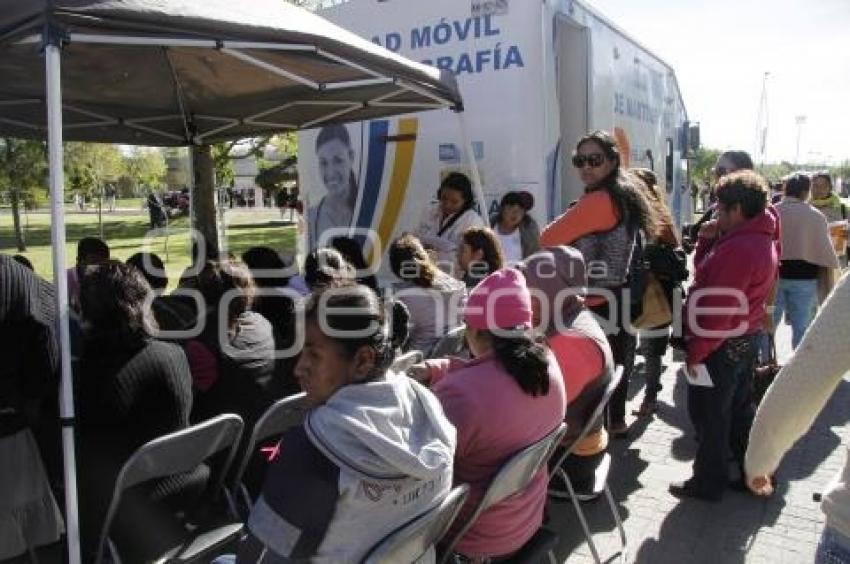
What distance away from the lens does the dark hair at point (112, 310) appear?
7.59 ft

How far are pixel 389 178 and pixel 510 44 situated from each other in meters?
1.48

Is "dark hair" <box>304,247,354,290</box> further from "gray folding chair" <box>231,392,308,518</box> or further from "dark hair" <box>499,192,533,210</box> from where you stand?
"dark hair" <box>499,192,533,210</box>

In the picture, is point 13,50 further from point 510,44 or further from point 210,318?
point 510,44

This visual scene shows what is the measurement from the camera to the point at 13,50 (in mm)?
4090

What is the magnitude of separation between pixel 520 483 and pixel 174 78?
4.57 meters

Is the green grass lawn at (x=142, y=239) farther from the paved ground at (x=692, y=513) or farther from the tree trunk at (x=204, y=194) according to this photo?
the paved ground at (x=692, y=513)

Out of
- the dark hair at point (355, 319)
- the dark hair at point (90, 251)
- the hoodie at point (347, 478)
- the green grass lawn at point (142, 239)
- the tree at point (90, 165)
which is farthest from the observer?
the tree at point (90, 165)

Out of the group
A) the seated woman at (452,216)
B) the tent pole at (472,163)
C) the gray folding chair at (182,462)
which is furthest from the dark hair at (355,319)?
the seated woman at (452,216)

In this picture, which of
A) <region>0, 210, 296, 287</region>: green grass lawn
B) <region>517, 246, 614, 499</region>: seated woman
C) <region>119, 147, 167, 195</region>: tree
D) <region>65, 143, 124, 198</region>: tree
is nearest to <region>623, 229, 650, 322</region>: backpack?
<region>517, 246, 614, 499</region>: seated woman

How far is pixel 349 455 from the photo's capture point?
147cm

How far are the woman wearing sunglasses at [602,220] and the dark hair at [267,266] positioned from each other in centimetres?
148

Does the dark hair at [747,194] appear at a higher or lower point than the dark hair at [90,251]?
higher

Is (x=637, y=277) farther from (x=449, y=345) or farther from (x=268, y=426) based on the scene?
(x=268, y=426)

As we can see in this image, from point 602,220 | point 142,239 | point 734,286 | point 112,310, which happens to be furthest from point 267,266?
point 142,239
